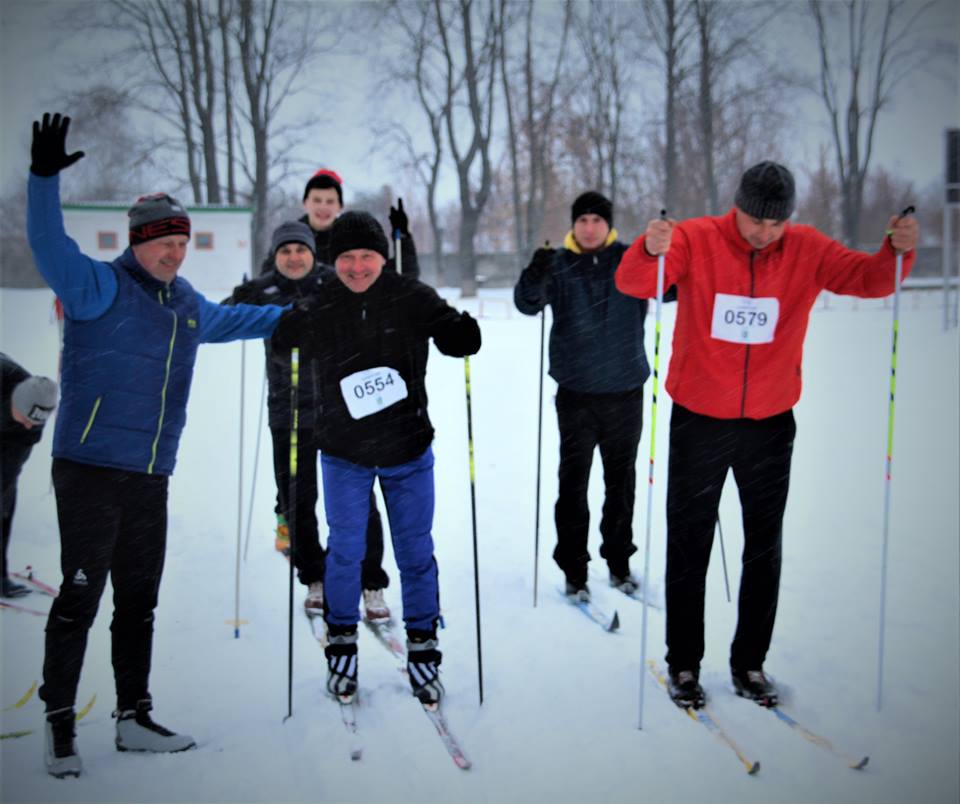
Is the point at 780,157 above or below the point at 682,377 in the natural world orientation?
above

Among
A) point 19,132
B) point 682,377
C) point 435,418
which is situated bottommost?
point 435,418

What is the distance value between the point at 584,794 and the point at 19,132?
241 inches

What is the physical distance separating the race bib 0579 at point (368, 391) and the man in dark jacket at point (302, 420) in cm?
85

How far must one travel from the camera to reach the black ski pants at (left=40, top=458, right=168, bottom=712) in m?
2.36

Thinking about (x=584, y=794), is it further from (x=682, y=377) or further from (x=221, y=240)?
(x=221, y=240)

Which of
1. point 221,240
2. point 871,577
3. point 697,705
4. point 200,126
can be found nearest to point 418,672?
point 697,705

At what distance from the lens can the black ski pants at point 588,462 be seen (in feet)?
12.0

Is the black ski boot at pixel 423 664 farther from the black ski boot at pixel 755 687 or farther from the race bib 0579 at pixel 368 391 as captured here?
the black ski boot at pixel 755 687

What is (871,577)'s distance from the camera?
12.5 feet

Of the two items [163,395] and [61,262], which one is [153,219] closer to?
[61,262]

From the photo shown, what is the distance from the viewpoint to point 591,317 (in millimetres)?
3607

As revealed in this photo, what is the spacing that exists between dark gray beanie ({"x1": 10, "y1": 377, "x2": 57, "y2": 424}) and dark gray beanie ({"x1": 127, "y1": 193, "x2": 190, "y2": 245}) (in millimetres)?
1124

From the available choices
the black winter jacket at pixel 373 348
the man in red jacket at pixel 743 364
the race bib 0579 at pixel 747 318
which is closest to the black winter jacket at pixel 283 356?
the black winter jacket at pixel 373 348

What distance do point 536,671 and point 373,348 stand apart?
1452 millimetres
